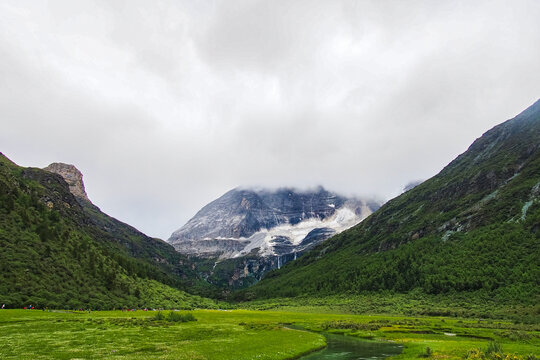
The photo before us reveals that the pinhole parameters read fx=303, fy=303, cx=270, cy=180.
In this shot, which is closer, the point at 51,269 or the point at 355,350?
the point at 355,350

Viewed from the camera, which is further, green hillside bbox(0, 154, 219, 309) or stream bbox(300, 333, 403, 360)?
green hillside bbox(0, 154, 219, 309)

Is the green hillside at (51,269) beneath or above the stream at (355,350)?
above

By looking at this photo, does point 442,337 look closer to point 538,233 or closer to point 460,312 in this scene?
point 460,312

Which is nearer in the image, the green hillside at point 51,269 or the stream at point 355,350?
the stream at point 355,350

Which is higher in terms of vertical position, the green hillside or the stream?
the green hillside

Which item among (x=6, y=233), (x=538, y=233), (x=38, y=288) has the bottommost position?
(x=38, y=288)

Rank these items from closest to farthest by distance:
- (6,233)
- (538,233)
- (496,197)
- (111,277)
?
1. (6,233)
2. (538,233)
3. (111,277)
4. (496,197)

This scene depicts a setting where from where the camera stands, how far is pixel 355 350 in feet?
165

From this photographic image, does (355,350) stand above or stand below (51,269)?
below

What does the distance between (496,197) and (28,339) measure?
22739 cm

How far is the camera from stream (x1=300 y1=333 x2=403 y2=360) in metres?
44.1

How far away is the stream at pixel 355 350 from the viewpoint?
44.1 meters

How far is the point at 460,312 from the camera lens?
108 metres

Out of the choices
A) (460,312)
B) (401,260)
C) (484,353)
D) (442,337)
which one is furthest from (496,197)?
(484,353)
